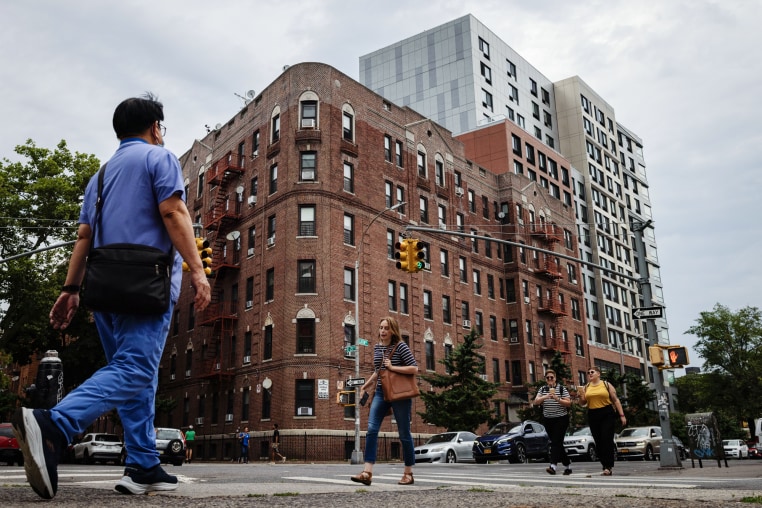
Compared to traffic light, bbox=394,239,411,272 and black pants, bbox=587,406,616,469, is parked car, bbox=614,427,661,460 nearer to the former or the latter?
traffic light, bbox=394,239,411,272

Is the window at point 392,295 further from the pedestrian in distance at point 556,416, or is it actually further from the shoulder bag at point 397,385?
the shoulder bag at point 397,385

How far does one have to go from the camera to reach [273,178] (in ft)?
135

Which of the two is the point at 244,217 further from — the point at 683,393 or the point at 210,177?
the point at 683,393

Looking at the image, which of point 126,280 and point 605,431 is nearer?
point 126,280

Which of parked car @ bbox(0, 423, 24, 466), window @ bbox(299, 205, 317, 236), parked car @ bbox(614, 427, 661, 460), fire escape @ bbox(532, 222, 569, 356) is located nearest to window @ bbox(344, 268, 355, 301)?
window @ bbox(299, 205, 317, 236)

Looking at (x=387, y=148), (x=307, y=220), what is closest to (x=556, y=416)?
(x=307, y=220)

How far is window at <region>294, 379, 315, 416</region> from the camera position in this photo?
35656 millimetres

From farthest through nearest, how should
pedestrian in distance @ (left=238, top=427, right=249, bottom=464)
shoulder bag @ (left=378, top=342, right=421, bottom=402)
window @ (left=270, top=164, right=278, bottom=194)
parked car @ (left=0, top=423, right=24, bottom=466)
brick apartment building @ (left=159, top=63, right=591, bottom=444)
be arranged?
window @ (left=270, top=164, right=278, bottom=194) → brick apartment building @ (left=159, top=63, right=591, bottom=444) → pedestrian in distance @ (left=238, top=427, right=249, bottom=464) → parked car @ (left=0, top=423, right=24, bottom=466) → shoulder bag @ (left=378, top=342, right=421, bottom=402)

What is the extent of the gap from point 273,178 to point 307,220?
4155mm

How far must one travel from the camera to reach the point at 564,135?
80688mm

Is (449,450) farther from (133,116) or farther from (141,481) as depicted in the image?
(133,116)

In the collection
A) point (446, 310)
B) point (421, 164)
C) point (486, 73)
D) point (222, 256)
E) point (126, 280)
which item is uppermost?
point (486, 73)

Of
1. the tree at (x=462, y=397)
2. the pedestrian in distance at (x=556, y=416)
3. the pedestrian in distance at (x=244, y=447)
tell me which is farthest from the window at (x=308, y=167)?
the pedestrian in distance at (x=556, y=416)

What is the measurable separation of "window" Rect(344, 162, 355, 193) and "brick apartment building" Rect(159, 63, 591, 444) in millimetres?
148
